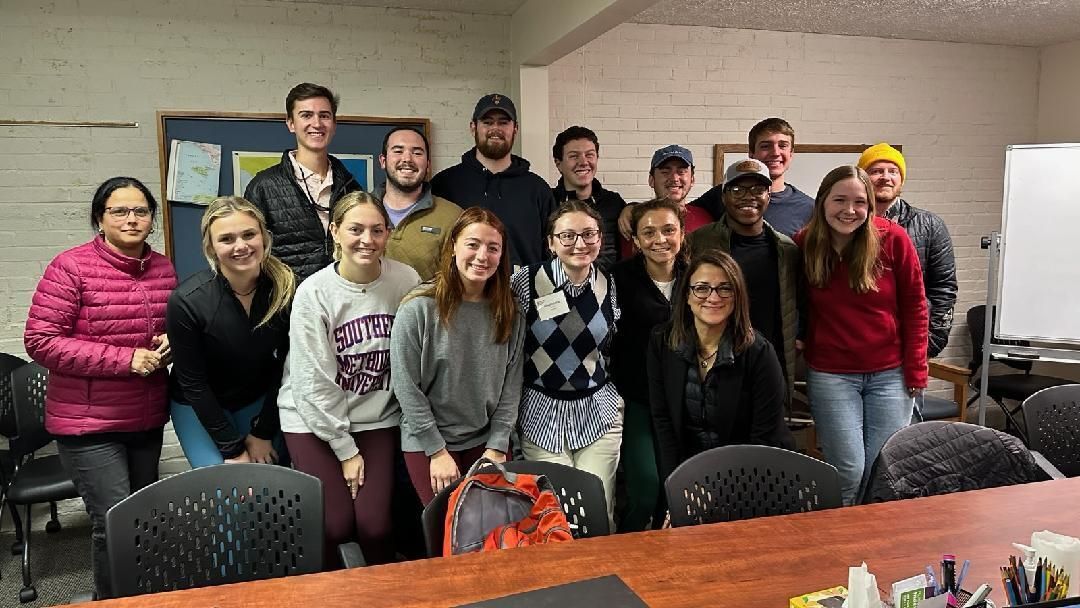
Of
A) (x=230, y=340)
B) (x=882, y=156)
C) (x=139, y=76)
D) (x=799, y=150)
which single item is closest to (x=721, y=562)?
(x=230, y=340)

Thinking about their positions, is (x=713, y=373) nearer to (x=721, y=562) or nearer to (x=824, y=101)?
(x=721, y=562)

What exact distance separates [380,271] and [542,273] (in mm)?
561

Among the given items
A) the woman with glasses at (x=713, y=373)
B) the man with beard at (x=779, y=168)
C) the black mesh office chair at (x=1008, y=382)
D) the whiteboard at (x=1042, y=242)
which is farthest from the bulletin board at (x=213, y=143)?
the black mesh office chair at (x=1008, y=382)

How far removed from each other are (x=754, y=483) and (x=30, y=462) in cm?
318

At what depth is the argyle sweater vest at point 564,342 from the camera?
262 centimetres

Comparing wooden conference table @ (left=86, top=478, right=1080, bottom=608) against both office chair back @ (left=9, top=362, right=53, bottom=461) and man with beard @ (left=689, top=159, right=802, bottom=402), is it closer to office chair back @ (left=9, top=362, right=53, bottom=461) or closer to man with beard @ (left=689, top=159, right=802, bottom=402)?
man with beard @ (left=689, top=159, right=802, bottom=402)

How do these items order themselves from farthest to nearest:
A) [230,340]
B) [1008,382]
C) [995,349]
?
[1008,382]
[995,349]
[230,340]

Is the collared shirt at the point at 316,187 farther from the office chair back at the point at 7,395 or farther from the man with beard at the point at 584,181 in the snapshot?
the office chair back at the point at 7,395

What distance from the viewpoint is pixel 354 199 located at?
7.97ft

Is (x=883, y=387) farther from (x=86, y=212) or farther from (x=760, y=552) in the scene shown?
(x=86, y=212)

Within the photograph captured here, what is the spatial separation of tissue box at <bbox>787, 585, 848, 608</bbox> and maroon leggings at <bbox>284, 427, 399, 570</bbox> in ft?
4.92

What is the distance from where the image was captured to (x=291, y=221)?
282 cm

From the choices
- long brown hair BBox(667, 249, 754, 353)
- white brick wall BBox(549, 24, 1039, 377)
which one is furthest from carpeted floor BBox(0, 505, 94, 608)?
Answer: white brick wall BBox(549, 24, 1039, 377)

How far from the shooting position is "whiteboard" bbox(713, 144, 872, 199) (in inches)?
195
